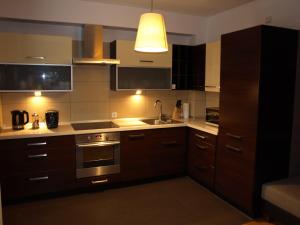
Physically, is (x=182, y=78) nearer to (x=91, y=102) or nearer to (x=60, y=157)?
(x=91, y=102)

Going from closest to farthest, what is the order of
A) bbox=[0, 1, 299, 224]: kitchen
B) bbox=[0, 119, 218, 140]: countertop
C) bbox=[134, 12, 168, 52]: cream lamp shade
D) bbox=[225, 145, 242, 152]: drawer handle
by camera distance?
1. bbox=[134, 12, 168, 52]: cream lamp shade
2. bbox=[225, 145, 242, 152]: drawer handle
3. bbox=[0, 119, 218, 140]: countertop
4. bbox=[0, 1, 299, 224]: kitchen

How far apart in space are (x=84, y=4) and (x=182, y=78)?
174 centimetres

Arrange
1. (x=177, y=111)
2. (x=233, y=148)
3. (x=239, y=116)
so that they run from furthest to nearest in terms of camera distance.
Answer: (x=177, y=111) < (x=233, y=148) < (x=239, y=116)

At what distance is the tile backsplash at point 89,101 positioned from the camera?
3.38 m

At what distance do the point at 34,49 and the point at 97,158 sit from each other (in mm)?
1517

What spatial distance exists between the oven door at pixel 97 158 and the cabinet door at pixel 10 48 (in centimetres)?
125

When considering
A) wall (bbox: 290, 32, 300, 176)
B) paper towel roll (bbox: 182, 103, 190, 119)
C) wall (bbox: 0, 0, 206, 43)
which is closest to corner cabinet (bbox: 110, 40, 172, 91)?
wall (bbox: 0, 0, 206, 43)

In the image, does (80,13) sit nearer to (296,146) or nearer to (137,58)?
(137,58)

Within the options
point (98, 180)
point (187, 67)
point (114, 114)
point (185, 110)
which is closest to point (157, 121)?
point (185, 110)

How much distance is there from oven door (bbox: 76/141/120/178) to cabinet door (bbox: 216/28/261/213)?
4.29 feet

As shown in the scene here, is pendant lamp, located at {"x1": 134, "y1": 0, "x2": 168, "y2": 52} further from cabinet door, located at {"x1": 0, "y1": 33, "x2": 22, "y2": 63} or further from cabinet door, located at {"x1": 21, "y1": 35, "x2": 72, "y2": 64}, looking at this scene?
cabinet door, located at {"x1": 0, "y1": 33, "x2": 22, "y2": 63}

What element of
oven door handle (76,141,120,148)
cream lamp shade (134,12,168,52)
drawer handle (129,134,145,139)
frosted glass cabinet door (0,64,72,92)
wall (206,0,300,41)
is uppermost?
wall (206,0,300,41)

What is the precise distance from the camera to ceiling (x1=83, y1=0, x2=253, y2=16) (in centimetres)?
340

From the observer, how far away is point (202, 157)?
3.46 metres
